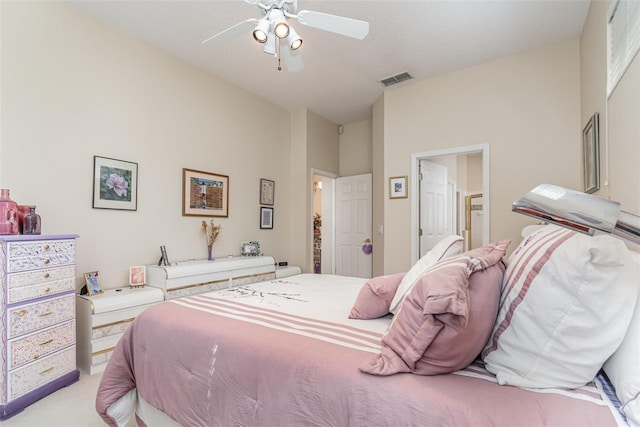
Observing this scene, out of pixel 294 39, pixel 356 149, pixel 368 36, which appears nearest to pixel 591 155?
pixel 368 36

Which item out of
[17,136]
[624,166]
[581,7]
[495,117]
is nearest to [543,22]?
[581,7]

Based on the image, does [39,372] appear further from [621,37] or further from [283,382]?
[621,37]

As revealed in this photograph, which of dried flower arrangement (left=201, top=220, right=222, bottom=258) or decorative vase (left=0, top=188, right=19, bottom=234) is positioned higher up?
decorative vase (left=0, top=188, right=19, bottom=234)

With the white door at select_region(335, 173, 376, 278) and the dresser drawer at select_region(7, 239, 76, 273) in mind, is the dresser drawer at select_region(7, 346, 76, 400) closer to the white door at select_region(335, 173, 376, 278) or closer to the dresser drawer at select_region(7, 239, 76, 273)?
the dresser drawer at select_region(7, 239, 76, 273)

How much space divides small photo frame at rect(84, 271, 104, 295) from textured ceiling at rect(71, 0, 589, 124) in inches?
89.8

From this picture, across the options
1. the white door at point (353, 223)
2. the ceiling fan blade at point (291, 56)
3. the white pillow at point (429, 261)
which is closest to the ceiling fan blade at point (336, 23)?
the ceiling fan blade at point (291, 56)

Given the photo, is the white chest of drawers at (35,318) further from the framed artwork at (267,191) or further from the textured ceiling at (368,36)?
the framed artwork at (267,191)

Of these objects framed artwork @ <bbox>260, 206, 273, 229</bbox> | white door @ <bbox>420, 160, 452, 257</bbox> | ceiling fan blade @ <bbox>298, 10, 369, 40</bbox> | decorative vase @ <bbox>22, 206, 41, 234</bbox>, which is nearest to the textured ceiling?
ceiling fan blade @ <bbox>298, 10, 369, 40</bbox>

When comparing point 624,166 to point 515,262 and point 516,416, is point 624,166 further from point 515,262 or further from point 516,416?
point 516,416

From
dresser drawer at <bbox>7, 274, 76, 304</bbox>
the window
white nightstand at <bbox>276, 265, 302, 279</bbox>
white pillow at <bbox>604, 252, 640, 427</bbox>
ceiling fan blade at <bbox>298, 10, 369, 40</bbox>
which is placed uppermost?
ceiling fan blade at <bbox>298, 10, 369, 40</bbox>

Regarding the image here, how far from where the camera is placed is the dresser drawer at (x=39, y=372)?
191 centimetres

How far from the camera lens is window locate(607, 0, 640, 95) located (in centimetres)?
152

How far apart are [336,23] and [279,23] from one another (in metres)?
0.37

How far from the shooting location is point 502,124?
3.41m
